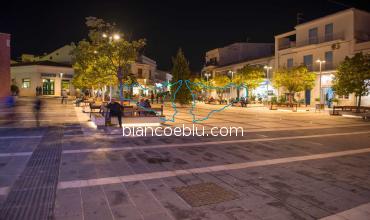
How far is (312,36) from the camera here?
121 ft

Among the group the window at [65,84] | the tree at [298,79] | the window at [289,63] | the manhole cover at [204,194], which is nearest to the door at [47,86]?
the window at [65,84]

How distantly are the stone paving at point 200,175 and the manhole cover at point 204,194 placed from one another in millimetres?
96

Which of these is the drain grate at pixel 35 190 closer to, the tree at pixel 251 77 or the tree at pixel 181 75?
the tree at pixel 181 75

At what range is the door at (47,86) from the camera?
5044 centimetres

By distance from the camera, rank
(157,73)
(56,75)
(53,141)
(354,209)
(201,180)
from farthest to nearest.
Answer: (157,73)
(56,75)
(53,141)
(201,180)
(354,209)

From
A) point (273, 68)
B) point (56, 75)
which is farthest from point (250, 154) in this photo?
point (56, 75)

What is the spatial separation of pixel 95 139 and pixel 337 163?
7422mm

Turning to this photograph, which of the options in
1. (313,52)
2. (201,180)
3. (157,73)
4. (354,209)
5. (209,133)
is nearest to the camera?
(354,209)

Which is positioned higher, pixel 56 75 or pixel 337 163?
pixel 56 75

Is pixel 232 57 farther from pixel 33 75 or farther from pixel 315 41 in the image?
pixel 33 75

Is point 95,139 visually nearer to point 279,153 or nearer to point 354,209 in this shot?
point 279,153

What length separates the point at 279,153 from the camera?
326 inches

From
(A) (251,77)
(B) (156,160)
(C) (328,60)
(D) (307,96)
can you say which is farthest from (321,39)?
(B) (156,160)

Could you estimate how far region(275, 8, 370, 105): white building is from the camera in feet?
103
